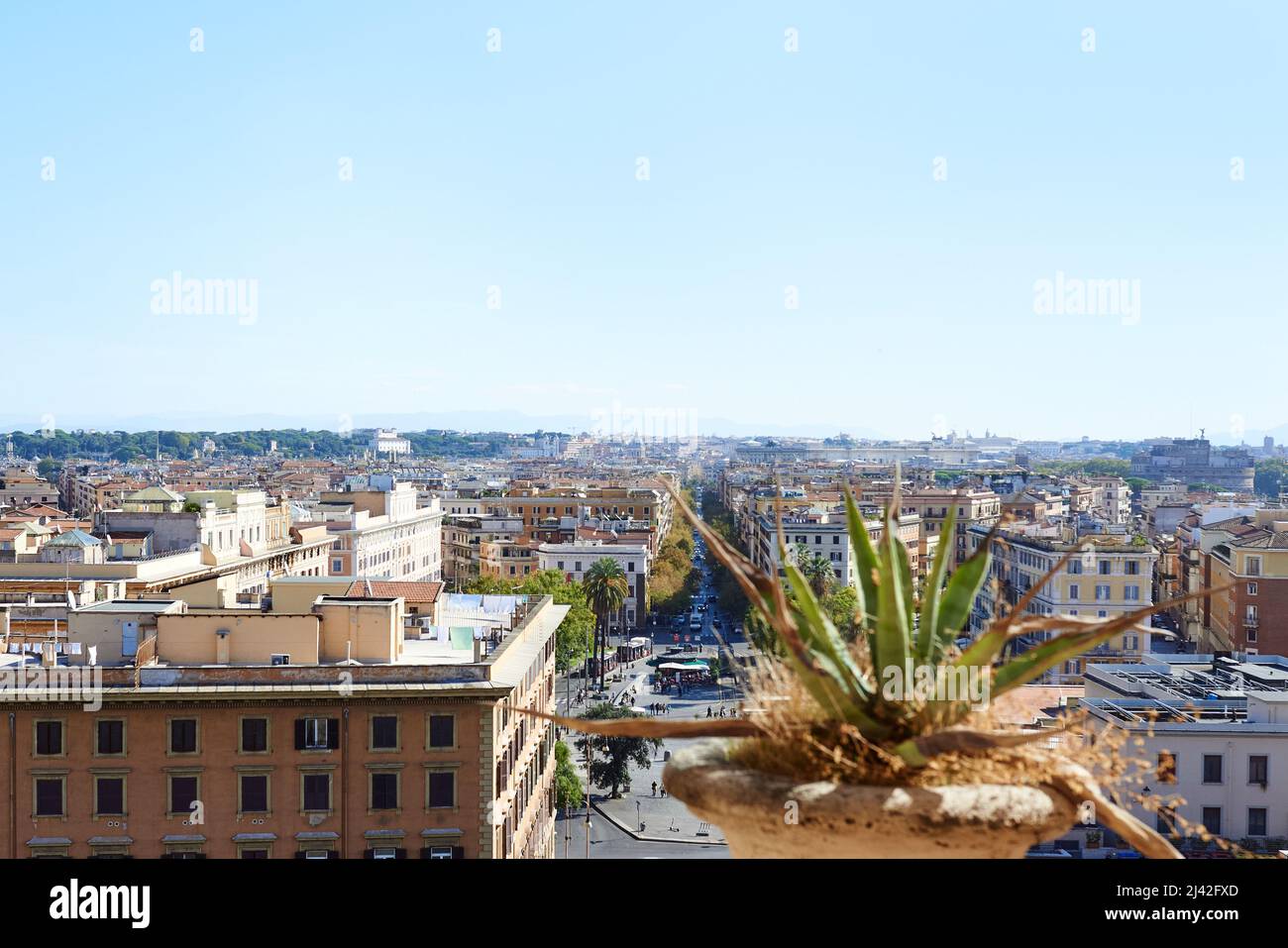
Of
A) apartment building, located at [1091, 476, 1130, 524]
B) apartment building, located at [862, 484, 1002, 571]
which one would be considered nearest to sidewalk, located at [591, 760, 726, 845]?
apartment building, located at [862, 484, 1002, 571]

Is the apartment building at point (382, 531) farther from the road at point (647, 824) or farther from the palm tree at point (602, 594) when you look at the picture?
the road at point (647, 824)

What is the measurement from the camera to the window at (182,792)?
1873 cm

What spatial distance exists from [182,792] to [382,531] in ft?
155

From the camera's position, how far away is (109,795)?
735 inches

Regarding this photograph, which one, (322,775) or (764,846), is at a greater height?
(764,846)

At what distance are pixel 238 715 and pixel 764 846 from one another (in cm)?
1731

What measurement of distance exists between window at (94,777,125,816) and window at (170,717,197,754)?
86 centimetres

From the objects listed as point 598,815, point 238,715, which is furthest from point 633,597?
point 238,715

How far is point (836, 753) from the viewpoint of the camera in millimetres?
3055

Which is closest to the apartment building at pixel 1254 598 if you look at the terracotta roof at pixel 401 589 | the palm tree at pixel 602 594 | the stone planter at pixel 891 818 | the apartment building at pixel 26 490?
the palm tree at pixel 602 594

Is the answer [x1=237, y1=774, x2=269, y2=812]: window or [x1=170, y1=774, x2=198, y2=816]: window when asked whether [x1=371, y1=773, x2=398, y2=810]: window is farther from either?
[x1=170, y1=774, x2=198, y2=816]: window

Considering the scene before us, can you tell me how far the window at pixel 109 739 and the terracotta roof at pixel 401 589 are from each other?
5.88 metres

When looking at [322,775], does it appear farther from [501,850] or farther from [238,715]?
[501,850]

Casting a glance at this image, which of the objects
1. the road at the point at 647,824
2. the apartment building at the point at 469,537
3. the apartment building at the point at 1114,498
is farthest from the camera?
the apartment building at the point at 1114,498
